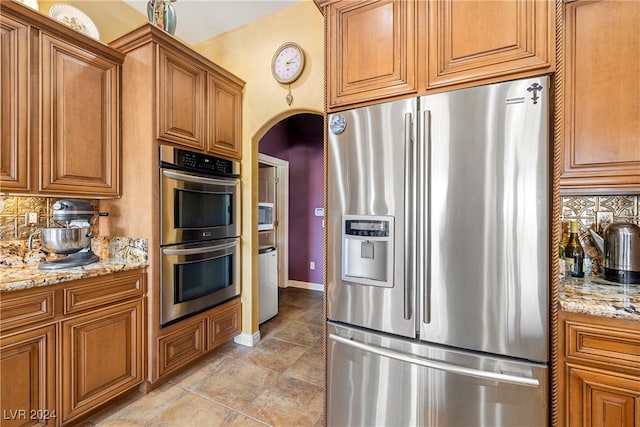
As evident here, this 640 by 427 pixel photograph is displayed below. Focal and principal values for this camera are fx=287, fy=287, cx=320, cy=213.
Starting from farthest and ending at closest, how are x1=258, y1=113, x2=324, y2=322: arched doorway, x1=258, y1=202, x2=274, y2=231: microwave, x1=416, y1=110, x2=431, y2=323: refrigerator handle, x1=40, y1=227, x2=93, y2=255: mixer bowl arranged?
x1=258, y1=113, x2=324, y2=322: arched doorway < x1=258, y1=202, x2=274, y2=231: microwave < x1=40, y1=227, x2=93, y2=255: mixer bowl < x1=416, y1=110, x2=431, y2=323: refrigerator handle

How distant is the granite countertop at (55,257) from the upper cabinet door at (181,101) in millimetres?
824

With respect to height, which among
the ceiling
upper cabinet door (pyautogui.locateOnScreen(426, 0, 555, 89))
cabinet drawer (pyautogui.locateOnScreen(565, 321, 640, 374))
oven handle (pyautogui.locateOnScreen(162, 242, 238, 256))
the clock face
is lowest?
cabinet drawer (pyautogui.locateOnScreen(565, 321, 640, 374))

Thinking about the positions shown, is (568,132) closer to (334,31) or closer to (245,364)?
(334,31)

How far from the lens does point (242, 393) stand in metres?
2.04

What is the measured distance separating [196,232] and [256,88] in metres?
1.44

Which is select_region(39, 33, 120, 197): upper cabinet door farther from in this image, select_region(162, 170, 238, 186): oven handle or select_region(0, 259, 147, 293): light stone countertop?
select_region(0, 259, 147, 293): light stone countertop

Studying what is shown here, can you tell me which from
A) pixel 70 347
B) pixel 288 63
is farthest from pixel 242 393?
pixel 288 63

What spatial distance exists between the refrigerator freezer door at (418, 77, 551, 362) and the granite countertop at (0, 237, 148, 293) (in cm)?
186

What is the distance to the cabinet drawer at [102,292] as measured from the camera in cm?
162

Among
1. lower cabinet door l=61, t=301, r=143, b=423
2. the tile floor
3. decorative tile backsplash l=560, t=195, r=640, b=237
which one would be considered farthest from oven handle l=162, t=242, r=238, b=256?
decorative tile backsplash l=560, t=195, r=640, b=237

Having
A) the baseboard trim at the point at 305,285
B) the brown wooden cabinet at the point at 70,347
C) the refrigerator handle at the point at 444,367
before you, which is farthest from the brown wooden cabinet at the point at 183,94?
the baseboard trim at the point at 305,285

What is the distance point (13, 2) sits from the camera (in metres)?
1.55

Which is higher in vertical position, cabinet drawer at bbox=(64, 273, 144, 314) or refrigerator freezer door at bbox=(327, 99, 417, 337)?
refrigerator freezer door at bbox=(327, 99, 417, 337)

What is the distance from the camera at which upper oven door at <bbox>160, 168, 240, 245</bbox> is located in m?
2.06
